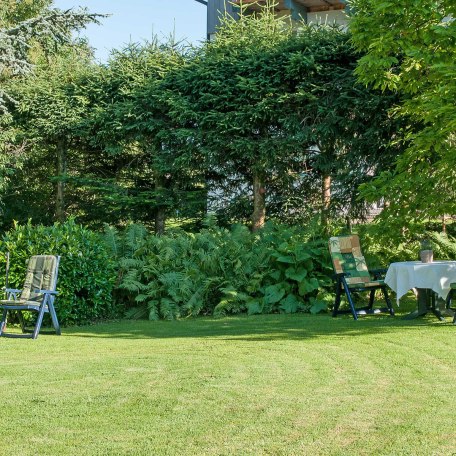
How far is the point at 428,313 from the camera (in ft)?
36.8

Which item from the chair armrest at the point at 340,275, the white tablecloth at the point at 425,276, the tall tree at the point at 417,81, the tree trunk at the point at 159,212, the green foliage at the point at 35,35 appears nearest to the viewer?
the tall tree at the point at 417,81

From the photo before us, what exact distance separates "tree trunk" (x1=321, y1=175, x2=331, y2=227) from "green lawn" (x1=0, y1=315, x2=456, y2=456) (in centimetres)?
506

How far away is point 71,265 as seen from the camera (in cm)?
1131

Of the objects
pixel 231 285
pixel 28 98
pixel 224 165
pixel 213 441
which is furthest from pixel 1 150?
pixel 213 441

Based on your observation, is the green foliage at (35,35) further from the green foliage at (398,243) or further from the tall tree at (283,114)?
the green foliage at (398,243)

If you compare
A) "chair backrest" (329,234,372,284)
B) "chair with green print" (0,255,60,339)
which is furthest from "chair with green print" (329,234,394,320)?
"chair with green print" (0,255,60,339)

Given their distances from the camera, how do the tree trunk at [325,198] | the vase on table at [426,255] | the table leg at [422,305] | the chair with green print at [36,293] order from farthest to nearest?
1. the tree trunk at [325,198]
2. the table leg at [422,305]
3. the vase on table at [426,255]
4. the chair with green print at [36,293]

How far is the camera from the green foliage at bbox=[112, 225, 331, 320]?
11938mm

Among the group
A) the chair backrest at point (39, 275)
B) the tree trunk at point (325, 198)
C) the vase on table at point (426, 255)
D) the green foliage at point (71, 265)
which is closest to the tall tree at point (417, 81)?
the vase on table at point (426, 255)

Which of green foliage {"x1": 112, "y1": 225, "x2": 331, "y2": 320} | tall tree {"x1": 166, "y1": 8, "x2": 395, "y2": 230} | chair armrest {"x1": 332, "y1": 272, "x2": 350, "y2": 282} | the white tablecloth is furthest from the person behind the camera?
tall tree {"x1": 166, "y1": 8, "x2": 395, "y2": 230}

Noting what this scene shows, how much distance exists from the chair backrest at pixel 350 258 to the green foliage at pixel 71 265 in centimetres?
332

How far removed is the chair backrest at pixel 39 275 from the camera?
1023 cm

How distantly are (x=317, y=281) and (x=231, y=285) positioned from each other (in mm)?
1307

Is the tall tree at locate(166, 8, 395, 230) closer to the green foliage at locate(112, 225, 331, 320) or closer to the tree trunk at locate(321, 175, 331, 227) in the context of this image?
the tree trunk at locate(321, 175, 331, 227)
